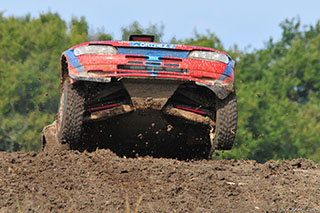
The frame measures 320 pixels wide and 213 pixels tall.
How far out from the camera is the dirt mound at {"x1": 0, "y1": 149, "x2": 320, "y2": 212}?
5.61 m

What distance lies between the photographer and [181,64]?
7.34m

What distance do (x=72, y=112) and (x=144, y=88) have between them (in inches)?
38.6

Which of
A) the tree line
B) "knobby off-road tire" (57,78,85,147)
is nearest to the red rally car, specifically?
"knobby off-road tire" (57,78,85,147)

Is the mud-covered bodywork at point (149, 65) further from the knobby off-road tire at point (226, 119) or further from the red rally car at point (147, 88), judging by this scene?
the knobby off-road tire at point (226, 119)

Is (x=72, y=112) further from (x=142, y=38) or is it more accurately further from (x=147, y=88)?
(x=142, y=38)

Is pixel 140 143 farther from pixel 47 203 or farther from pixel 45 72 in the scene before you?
pixel 45 72

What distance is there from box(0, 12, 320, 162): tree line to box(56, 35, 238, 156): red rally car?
78.3ft

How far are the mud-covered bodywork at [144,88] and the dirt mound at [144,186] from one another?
1.87 ft

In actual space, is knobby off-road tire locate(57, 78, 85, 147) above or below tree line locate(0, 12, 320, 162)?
above

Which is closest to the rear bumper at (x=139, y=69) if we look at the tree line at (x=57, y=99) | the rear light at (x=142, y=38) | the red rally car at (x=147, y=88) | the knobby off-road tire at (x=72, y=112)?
the red rally car at (x=147, y=88)

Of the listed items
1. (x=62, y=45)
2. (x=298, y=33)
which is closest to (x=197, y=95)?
(x=62, y=45)

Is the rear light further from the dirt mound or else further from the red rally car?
the dirt mound

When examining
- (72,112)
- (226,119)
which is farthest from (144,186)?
(226,119)

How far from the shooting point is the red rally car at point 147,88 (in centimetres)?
725
